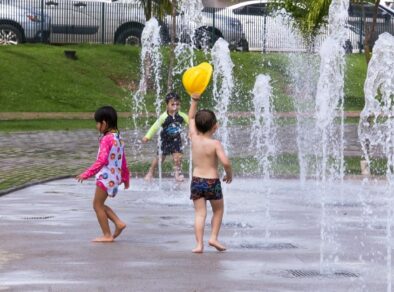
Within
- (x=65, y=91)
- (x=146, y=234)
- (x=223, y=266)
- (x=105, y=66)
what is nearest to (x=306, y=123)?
(x=65, y=91)

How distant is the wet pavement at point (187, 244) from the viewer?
8703mm

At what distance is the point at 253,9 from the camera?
43.0m

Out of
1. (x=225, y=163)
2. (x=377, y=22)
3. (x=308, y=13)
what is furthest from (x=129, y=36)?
(x=225, y=163)

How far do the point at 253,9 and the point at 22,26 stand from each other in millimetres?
8945

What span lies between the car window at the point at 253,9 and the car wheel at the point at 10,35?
816 cm

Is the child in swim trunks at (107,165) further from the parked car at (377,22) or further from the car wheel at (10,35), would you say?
the parked car at (377,22)

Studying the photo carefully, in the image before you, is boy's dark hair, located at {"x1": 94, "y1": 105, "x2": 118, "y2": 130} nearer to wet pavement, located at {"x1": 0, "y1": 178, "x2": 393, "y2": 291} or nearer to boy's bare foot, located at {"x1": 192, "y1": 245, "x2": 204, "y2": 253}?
wet pavement, located at {"x1": 0, "y1": 178, "x2": 393, "y2": 291}

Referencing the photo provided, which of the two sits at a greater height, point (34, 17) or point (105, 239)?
point (34, 17)

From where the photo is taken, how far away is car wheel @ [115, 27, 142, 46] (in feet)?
130

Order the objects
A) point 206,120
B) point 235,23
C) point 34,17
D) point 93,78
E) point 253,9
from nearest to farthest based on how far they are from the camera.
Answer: point 206,120 → point 93,78 → point 34,17 → point 235,23 → point 253,9

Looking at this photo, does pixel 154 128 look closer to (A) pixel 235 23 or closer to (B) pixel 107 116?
(B) pixel 107 116

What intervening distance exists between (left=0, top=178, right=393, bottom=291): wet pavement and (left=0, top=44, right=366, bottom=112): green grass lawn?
1605 centimetres

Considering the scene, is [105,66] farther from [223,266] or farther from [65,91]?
[223,266]

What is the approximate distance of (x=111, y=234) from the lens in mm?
10992
